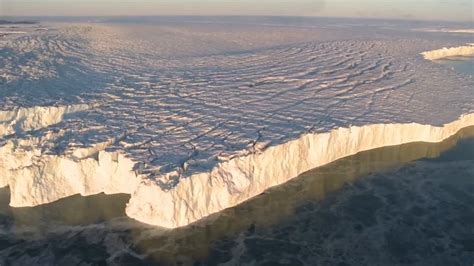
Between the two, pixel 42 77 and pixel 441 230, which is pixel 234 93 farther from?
pixel 441 230

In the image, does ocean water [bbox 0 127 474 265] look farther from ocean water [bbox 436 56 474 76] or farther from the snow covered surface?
ocean water [bbox 436 56 474 76]

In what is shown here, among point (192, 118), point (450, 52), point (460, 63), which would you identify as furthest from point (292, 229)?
point (450, 52)

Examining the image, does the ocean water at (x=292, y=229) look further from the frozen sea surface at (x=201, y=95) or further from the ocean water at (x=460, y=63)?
the ocean water at (x=460, y=63)

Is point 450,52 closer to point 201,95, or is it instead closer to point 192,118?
point 201,95

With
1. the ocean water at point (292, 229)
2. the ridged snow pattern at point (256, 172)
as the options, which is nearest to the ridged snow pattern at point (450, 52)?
the ridged snow pattern at point (256, 172)

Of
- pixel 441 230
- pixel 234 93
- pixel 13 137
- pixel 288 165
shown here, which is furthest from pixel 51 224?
pixel 441 230

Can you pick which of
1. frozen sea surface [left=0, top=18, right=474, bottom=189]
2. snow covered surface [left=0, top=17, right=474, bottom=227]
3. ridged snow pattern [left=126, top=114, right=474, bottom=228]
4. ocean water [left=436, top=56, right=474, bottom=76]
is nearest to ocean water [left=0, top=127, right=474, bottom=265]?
ridged snow pattern [left=126, top=114, right=474, bottom=228]
